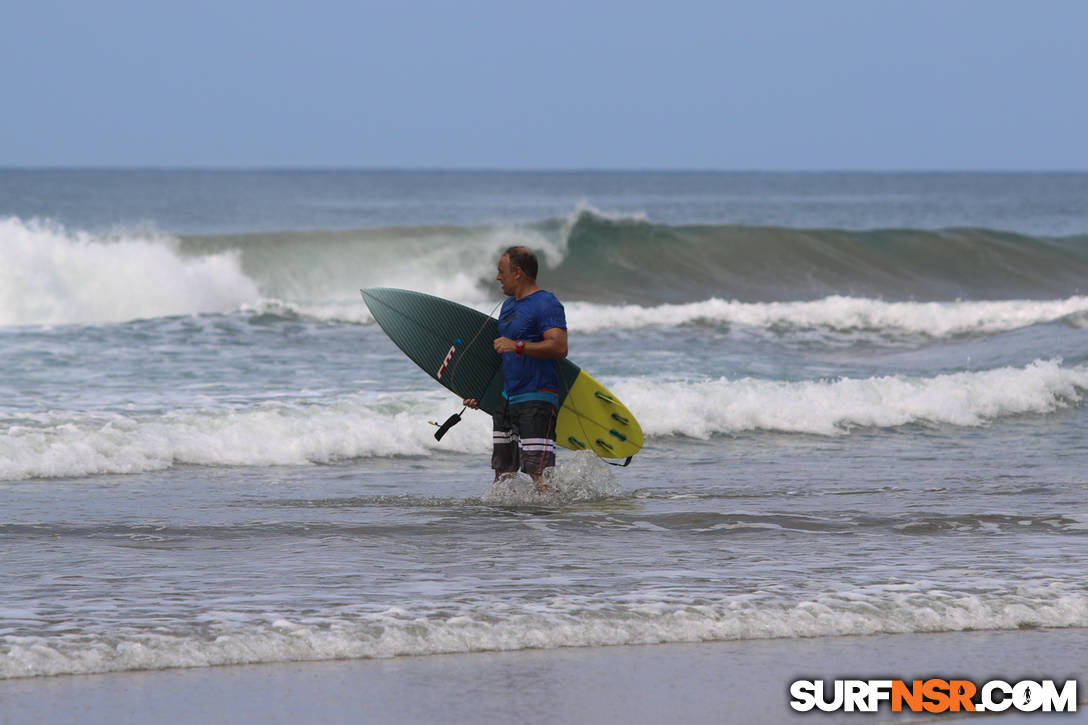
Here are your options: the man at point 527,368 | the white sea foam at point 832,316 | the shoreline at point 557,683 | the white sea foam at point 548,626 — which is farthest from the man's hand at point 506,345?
the white sea foam at point 832,316

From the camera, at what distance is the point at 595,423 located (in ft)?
25.3

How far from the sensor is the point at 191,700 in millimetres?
3963

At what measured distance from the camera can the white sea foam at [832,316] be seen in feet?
61.3

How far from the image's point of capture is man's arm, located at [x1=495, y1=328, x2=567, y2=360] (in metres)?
6.66

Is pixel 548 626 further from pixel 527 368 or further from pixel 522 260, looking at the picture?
pixel 522 260

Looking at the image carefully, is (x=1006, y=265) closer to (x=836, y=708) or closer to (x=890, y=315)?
(x=890, y=315)

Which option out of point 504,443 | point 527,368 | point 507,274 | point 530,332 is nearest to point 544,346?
point 530,332

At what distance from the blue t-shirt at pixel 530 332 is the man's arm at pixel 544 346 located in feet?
0.13

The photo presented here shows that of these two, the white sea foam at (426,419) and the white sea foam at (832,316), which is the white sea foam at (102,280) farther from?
the white sea foam at (426,419)

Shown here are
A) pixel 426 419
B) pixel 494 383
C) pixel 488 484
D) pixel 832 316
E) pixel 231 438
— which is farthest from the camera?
pixel 832 316

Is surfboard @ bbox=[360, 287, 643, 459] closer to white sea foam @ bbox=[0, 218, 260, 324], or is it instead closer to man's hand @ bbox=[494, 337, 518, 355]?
man's hand @ bbox=[494, 337, 518, 355]

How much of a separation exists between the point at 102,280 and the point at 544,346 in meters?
15.0

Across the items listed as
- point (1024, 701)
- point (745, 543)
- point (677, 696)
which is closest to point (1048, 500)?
point (745, 543)

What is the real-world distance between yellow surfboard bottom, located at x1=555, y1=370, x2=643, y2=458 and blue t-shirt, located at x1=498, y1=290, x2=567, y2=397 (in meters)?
0.70
